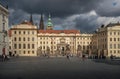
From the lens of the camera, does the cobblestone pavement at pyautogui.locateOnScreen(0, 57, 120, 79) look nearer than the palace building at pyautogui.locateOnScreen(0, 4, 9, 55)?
Yes

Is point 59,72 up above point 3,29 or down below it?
below

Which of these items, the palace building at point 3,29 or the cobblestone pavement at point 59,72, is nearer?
the cobblestone pavement at point 59,72

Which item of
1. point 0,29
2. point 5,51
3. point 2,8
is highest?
point 2,8

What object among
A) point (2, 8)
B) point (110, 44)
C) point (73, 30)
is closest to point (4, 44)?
point (2, 8)

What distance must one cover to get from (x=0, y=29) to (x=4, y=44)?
3984 millimetres

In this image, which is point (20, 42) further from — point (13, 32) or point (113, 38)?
point (113, 38)

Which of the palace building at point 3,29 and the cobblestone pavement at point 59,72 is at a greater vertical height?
the palace building at point 3,29

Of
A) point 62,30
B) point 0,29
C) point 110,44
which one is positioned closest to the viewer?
point 0,29

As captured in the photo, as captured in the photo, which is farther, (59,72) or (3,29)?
(3,29)

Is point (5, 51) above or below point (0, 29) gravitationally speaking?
below

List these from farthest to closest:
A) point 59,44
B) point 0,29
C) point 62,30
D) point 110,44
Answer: point 62,30
point 59,44
point 110,44
point 0,29

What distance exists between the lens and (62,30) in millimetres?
163000

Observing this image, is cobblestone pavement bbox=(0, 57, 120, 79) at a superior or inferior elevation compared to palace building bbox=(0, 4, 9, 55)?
inferior

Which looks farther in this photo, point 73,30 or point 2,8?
point 73,30
